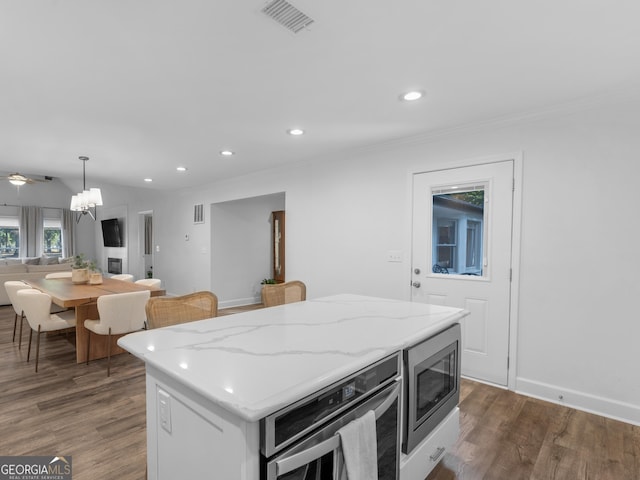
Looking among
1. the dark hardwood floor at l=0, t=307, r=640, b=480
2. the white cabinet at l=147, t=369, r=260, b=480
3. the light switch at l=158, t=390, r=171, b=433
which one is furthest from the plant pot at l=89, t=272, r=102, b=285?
the light switch at l=158, t=390, r=171, b=433

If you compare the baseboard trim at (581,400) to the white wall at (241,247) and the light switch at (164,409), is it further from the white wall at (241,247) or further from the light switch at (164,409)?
the white wall at (241,247)

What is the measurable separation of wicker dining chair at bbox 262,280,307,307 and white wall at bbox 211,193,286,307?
3.54m

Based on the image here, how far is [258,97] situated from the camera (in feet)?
8.30

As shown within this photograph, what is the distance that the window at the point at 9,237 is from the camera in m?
8.98

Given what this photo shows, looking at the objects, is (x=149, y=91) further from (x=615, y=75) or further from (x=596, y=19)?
(x=615, y=75)

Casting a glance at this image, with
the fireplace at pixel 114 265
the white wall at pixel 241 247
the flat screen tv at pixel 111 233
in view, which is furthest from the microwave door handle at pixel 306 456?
the fireplace at pixel 114 265

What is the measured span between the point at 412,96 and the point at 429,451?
228 cm

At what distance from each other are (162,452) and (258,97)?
229cm

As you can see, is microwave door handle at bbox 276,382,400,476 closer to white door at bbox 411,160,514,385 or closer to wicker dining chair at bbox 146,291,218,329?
wicker dining chair at bbox 146,291,218,329

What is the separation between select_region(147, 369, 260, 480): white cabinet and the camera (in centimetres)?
87

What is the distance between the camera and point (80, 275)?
439 centimetres

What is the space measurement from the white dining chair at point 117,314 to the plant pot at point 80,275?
1.26 m

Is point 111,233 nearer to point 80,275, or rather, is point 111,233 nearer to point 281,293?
point 80,275

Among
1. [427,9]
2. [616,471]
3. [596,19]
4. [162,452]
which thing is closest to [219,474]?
[162,452]
